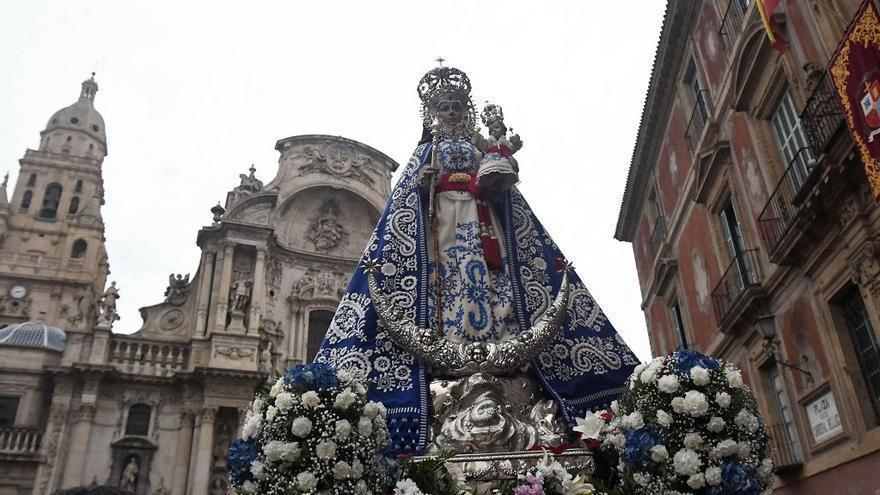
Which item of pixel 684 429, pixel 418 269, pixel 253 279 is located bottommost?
pixel 684 429

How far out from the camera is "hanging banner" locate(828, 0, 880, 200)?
591 cm

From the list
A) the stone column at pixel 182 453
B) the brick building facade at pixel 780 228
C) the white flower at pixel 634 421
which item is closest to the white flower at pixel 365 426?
the white flower at pixel 634 421

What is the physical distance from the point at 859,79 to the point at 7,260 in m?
33.4

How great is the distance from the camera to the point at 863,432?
283 inches

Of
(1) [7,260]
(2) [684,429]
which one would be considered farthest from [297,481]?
(1) [7,260]

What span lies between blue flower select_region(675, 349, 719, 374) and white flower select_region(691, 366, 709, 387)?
55mm

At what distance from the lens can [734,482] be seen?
318 cm

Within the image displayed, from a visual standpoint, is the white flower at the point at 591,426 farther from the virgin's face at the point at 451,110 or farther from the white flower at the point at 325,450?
the virgin's face at the point at 451,110

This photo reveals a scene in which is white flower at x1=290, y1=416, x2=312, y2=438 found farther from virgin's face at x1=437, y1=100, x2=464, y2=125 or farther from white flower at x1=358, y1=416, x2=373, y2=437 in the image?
virgin's face at x1=437, y1=100, x2=464, y2=125

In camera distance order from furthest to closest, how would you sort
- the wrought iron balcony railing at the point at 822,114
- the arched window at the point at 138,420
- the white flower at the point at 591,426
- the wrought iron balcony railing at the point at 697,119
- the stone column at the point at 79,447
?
the arched window at the point at 138,420 → the stone column at the point at 79,447 → the wrought iron balcony railing at the point at 697,119 → the wrought iron balcony railing at the point at 822,114 → the white flower at the point at 591,426

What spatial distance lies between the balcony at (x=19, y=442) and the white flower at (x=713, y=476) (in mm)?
17349

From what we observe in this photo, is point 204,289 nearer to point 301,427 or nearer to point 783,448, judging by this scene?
point 783,448

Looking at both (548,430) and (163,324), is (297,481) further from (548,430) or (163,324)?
(163,324)

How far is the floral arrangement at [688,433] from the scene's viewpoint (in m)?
3.26
